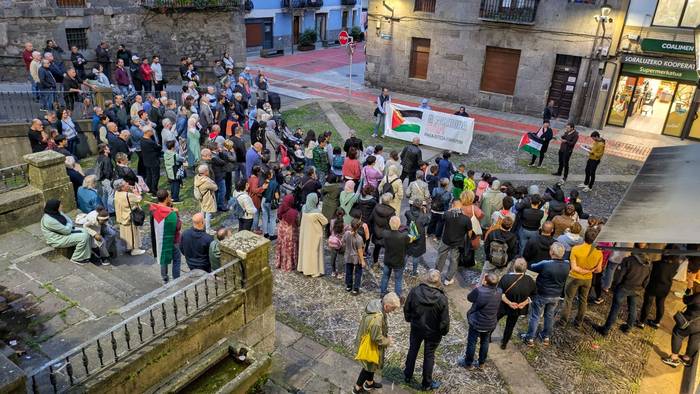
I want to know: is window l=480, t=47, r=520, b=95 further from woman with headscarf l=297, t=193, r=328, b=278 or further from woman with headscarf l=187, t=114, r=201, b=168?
woman with headscarf l=297, t=193, r=328, b=278

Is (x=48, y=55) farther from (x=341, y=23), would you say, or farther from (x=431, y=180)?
(x=341, y=23)

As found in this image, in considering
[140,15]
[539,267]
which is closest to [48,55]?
[140,15]

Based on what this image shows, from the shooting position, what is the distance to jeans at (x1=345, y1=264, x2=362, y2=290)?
28.3 ft

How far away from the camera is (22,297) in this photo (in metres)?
6.63

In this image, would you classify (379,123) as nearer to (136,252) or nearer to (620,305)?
(136,252)

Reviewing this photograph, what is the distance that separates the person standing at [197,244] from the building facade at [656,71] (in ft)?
60.0

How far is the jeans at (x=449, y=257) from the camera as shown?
29.5 ft

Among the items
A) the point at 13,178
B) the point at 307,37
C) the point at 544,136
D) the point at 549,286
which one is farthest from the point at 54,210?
the point at 307,37

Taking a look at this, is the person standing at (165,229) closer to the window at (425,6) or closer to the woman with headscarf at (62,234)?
the woman with headscarf at (62,234)

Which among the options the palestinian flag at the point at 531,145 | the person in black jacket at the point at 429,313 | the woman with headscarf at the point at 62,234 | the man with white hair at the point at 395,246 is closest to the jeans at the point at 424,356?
the person in black jacket at the point at 429,313

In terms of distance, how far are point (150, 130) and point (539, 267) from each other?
831 centimetres

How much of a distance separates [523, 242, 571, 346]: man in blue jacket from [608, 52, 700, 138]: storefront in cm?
1499

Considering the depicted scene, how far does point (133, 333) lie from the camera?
5797mm

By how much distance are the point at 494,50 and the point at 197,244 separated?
18418mm
